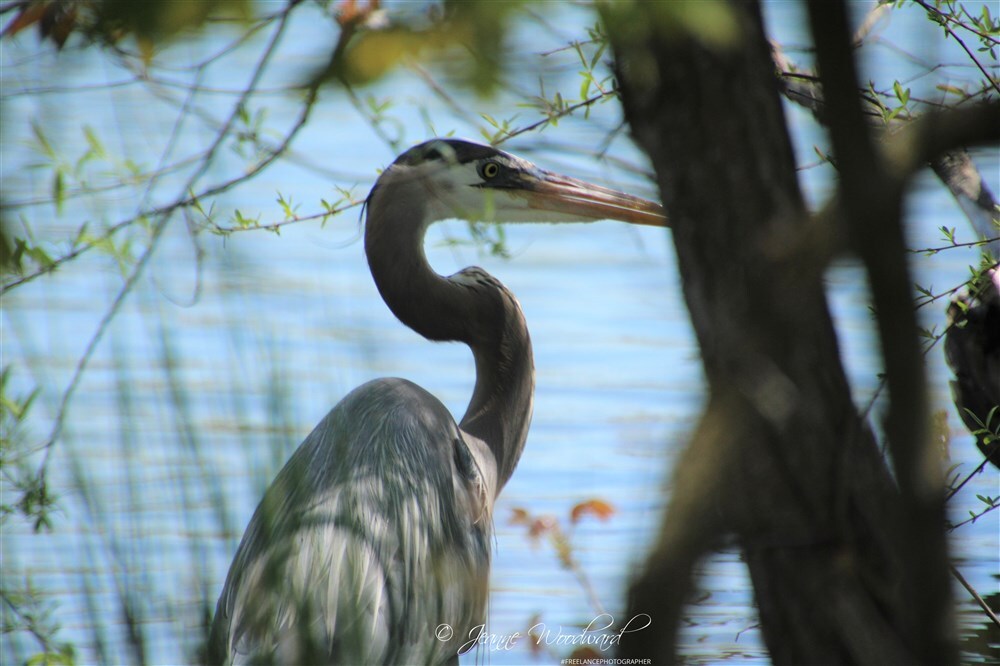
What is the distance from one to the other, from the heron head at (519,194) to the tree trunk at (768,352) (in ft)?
6.41

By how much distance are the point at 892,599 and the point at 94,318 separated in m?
1.69

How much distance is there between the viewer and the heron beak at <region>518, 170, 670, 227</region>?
3455 mm

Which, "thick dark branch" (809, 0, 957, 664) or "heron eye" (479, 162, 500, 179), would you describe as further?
"heron eye" (479, 162, 500, 179)

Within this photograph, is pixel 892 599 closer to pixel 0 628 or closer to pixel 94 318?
pixel 0 628

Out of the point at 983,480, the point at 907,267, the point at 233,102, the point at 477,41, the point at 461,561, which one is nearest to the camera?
the point at 907,267

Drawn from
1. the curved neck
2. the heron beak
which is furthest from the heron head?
the curved neck

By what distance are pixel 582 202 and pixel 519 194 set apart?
201 mm

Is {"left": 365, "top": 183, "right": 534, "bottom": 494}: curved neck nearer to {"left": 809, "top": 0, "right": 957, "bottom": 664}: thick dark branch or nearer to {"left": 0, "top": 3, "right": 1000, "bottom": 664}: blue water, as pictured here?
{"left": 0, "top": 3, "right": 1000, "bottom": 664}: blue water

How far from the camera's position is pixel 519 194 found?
3451mm

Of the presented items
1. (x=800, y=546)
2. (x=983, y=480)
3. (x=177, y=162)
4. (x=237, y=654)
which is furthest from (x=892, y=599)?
(x=983, y=480)

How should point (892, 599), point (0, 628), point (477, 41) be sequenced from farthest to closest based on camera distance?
1. point (0, 628)
2. point (892, 599)
3. point (477, 41)

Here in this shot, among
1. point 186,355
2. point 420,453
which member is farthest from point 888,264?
point 420,453

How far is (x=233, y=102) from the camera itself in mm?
1603

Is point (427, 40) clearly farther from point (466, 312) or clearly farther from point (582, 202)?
point (582, 202)
